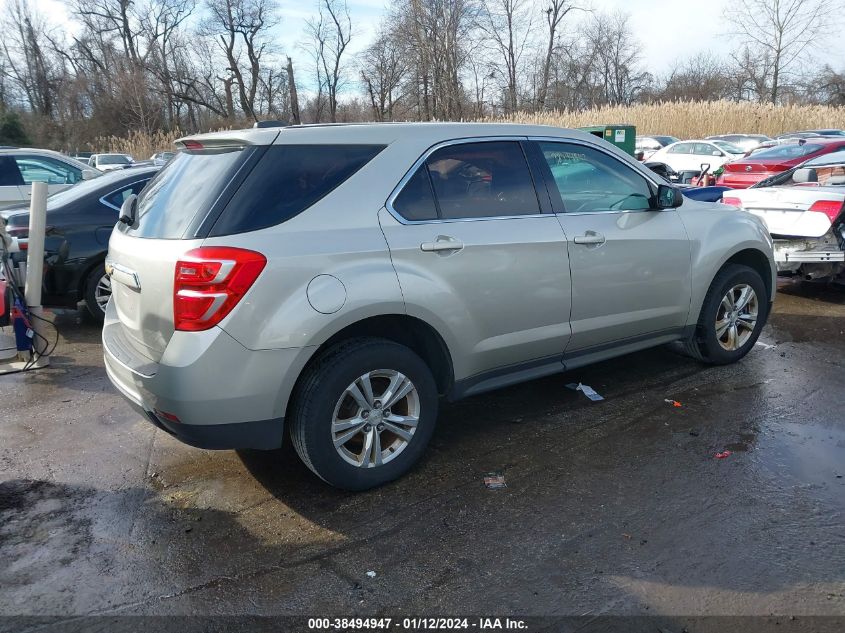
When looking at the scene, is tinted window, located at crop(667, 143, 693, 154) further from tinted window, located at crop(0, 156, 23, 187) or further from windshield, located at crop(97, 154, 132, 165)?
windshield, located at crop(97, 154, 132, 165)

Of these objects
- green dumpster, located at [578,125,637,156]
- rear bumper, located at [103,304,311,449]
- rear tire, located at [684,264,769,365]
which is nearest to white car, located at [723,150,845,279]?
rear tire, located at [684,264,769,365]

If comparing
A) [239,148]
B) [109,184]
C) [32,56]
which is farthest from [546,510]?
[32,56]

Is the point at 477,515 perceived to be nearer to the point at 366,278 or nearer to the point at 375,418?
the point at 375,418

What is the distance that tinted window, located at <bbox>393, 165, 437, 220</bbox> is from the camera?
11.7 feet

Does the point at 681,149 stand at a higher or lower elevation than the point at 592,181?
higher

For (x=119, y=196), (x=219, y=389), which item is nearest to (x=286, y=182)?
(x=219, y=389)

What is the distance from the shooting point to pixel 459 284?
366 centimetres

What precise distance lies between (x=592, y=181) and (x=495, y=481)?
6.88ft

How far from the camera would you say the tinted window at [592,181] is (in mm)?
4285

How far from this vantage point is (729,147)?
75.3 ft

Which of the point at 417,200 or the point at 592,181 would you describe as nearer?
the point at 417,200

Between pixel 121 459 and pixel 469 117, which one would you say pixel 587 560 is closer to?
pixel 121 459

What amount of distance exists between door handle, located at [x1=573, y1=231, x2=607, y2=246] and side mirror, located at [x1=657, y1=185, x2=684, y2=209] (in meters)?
0.65

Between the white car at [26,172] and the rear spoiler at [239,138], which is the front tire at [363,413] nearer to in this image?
the rear spoiler at [239,138]
